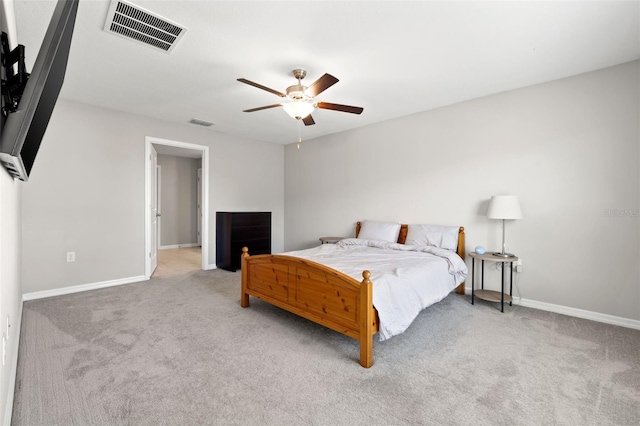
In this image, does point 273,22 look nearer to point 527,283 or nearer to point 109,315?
point 109,315

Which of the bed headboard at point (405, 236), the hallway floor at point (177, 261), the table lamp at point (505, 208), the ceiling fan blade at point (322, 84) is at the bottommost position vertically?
the hallway floor at point (177, 261)

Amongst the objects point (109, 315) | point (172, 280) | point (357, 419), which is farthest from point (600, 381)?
point (172, 280)

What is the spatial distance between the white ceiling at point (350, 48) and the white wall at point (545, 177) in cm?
29

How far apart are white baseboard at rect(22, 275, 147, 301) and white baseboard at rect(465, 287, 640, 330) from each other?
5006 millimetres

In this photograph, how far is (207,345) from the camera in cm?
242

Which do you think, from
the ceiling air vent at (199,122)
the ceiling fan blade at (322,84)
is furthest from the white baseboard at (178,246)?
the ceiling fan blade at (322,84)

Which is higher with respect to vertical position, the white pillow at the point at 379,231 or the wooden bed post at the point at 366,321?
the white pillow at the point at 379,231

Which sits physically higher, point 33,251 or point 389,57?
point 389,57

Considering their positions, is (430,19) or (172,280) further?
(172,280)

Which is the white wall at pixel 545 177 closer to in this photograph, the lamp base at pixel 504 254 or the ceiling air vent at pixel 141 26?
the lamp base at pixel 504 254

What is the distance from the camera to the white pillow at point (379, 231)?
424 cm

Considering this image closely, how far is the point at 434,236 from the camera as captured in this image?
Answer: 12.6 feet

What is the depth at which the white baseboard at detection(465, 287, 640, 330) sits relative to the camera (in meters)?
2.79

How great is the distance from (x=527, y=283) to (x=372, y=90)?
9.19ft
